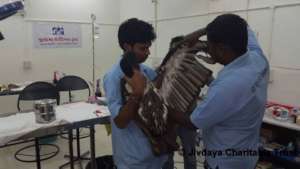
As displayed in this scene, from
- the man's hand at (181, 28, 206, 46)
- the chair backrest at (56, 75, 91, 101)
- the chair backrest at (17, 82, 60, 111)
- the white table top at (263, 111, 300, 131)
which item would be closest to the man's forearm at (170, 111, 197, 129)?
the man's hand at (181, 28, 206, 46)

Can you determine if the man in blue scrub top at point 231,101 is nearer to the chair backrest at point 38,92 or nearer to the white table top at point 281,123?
the white table top at point 281,123

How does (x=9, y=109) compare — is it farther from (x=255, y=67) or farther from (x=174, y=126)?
(x=255, y=67)

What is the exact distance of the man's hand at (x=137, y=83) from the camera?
1.08 metres

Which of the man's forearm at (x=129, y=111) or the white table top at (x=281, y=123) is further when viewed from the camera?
the white table top at (x=281, y=123)

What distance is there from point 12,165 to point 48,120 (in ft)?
4.80

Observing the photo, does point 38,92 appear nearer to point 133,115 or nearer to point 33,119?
point 33,119

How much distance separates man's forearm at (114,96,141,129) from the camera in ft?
3.58

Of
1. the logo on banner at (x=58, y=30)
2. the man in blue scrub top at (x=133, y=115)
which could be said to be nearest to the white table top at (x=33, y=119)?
the man in blue scrub top at (x=133, y=115)

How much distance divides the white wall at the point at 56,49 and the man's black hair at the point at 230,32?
12.9ft

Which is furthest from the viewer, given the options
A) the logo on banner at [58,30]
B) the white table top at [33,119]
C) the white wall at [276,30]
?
the logo on banner at [58,30]

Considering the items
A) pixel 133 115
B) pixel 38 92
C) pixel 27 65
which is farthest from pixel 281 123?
pixel 27 65

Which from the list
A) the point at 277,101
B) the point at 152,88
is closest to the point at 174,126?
the point at 152,88

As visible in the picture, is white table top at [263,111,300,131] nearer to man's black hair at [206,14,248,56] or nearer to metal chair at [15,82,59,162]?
man's black hair at [206,14,248,56]

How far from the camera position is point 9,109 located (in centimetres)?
436
